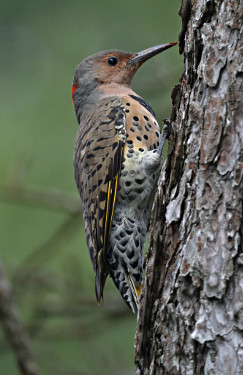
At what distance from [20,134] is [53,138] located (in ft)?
1.59

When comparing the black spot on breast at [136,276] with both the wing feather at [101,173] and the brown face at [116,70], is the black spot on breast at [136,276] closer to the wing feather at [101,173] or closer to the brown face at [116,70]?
the wing feather at [101,173]

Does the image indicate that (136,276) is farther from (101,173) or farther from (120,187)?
(101,173)

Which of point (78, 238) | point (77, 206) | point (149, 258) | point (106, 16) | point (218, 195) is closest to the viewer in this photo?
point (218, 195)

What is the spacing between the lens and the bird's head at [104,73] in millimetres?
4902

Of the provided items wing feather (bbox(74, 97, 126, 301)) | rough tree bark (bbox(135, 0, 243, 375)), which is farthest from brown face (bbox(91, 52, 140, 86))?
rough tree bark (bbox(135, 0, 243, 375))

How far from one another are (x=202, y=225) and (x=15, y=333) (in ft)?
8.42

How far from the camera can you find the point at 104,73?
16.3 ft

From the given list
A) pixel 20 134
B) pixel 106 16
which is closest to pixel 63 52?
pixel 106 16

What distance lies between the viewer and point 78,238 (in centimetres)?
763

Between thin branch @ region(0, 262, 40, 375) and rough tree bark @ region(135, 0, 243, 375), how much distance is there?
205 centimetres

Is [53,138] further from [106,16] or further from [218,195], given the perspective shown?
[218,195]

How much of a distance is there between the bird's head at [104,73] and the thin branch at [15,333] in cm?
156

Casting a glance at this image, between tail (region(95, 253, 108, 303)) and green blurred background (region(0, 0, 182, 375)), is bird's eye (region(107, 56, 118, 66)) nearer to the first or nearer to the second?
green blurred background (region(0, 0, 182, 375))

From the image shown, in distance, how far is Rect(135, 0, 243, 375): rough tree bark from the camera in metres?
2.28
